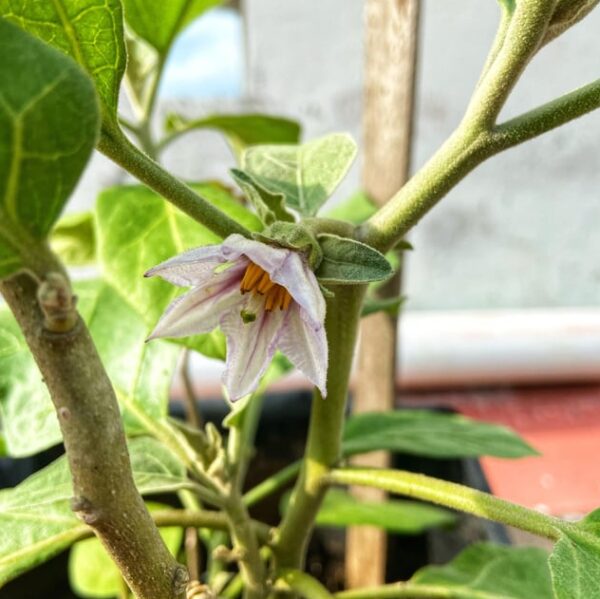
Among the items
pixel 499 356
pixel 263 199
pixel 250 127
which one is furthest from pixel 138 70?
pixel 499 356

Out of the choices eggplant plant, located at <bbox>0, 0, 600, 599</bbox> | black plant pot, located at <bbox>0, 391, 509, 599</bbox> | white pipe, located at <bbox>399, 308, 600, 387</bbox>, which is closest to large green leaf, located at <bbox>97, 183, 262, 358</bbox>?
eggplant plant, located at <bbox>0, 0, 600, 599</bbox>

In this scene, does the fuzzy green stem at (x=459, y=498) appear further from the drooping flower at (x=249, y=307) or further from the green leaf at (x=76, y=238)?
the green leaf at (x=76, y=238)

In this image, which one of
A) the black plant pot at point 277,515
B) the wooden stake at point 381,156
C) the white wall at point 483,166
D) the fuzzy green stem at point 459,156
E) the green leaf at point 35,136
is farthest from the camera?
the white wall at point 483,166

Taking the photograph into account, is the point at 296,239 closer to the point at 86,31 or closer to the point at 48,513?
the point at 86,31

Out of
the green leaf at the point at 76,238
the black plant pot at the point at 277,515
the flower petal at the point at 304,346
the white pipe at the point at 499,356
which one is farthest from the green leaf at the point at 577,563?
the white pipe at the point at 499,356

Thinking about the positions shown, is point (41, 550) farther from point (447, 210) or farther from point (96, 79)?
point (447, 210)

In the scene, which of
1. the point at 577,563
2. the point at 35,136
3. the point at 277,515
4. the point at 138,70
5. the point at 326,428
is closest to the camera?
the point at 35,136
